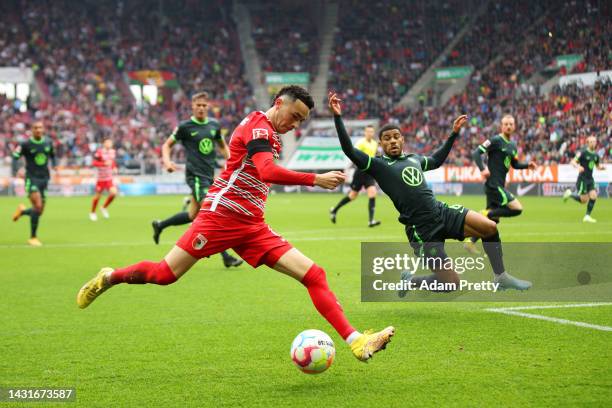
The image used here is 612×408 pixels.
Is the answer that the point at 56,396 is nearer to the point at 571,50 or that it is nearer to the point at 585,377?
the point at 585,377

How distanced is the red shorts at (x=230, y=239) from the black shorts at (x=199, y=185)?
653 centimetres

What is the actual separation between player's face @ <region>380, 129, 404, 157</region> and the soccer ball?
3023 mm

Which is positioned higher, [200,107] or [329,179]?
[200,107]

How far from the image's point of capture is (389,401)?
5.03 m

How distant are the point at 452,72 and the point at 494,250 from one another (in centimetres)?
4061

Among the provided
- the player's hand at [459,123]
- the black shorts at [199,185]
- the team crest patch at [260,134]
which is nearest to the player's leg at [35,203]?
the black shorts at [199,185]

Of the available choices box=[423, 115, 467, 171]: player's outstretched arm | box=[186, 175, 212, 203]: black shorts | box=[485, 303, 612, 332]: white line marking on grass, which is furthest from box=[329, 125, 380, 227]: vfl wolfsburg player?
box=[485, 303, 612, 332]: white line marking on grass

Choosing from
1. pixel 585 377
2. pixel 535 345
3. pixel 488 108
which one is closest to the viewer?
pixel 585 377

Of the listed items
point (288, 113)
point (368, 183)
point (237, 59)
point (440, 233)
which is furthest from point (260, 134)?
point (237, 59)

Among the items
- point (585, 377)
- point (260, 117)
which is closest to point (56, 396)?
point (260, 117)

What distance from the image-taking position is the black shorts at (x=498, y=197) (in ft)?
45.2

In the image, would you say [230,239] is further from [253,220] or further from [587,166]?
[587,166]

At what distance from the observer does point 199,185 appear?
42.1 feet

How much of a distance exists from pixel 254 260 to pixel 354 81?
46971mm
